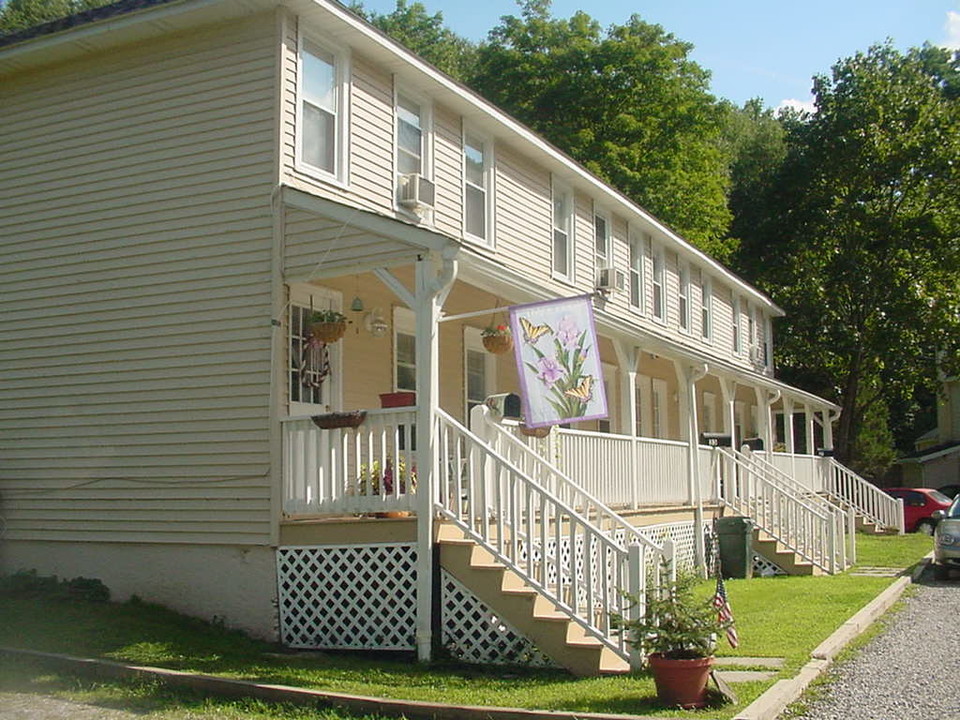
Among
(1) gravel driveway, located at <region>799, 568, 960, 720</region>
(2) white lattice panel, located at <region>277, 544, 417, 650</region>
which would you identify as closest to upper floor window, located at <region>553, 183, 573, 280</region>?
(1) gravel driveway, located at <region>799, 568, 960, 720</region>

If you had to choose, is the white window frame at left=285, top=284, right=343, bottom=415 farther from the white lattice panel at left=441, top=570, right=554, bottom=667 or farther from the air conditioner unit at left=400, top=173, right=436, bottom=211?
the white lattice panel at left=441, top=570, right=554, bottom=667

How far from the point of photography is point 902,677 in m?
9.25

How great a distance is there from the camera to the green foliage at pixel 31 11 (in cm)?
3375

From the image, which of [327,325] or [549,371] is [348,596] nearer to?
[327,325]

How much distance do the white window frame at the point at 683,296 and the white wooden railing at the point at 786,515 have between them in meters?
6.55

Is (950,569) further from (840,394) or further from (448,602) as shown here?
(840,394)

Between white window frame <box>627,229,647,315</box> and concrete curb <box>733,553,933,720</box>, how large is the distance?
27.9 ft

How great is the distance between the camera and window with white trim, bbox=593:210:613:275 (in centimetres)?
2011

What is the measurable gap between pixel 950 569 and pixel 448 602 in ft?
37.7

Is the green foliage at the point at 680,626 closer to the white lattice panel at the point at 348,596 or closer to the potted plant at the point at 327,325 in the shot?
the white lattice panel at the point at 348,596

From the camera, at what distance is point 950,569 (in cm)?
Answer: 1784

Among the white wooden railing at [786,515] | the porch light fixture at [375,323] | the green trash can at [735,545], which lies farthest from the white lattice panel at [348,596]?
the white wooden railing at [786,515]

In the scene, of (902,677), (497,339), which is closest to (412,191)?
(497,339)

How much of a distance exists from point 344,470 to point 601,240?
1113 centimetres
